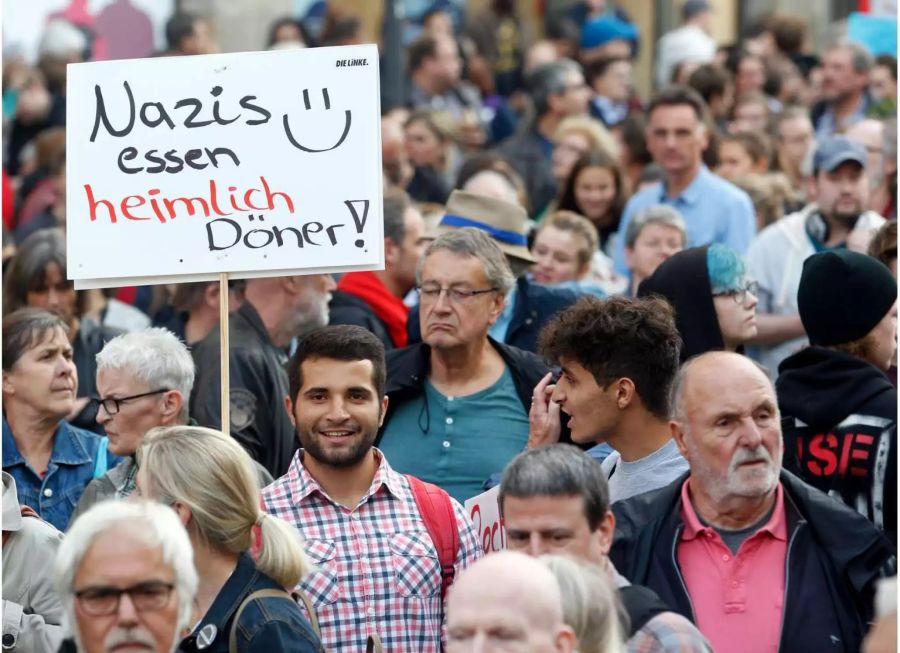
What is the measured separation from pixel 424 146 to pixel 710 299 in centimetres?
654

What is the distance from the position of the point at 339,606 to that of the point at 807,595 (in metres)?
1.39

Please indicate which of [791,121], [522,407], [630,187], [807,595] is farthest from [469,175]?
[807,595]

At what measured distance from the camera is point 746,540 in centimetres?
580

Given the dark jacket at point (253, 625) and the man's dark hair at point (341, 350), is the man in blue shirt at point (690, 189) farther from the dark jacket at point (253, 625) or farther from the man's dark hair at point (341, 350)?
the dark jacket at point (253, 625)

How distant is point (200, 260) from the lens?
6.89 m

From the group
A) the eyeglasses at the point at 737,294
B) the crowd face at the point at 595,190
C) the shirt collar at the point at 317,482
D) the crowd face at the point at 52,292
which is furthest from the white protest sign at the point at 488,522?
the crowd face at the point at 595,190

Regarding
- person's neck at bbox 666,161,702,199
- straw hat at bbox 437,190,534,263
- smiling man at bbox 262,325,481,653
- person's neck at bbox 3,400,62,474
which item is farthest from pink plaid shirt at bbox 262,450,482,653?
person's neck at bbox 666,161,702,199

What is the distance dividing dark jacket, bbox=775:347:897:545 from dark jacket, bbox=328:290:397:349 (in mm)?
2474

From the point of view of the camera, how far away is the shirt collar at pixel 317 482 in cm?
629

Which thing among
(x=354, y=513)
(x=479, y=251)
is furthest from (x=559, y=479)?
(x=479, y=251)

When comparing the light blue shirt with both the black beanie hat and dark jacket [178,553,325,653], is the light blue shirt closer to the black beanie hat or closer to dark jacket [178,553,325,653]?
the black beanie hat

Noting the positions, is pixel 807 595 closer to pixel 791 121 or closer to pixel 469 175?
pixel 469 175

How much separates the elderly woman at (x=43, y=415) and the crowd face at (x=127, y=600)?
8.27 feet

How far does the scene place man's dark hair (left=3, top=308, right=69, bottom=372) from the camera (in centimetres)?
766
